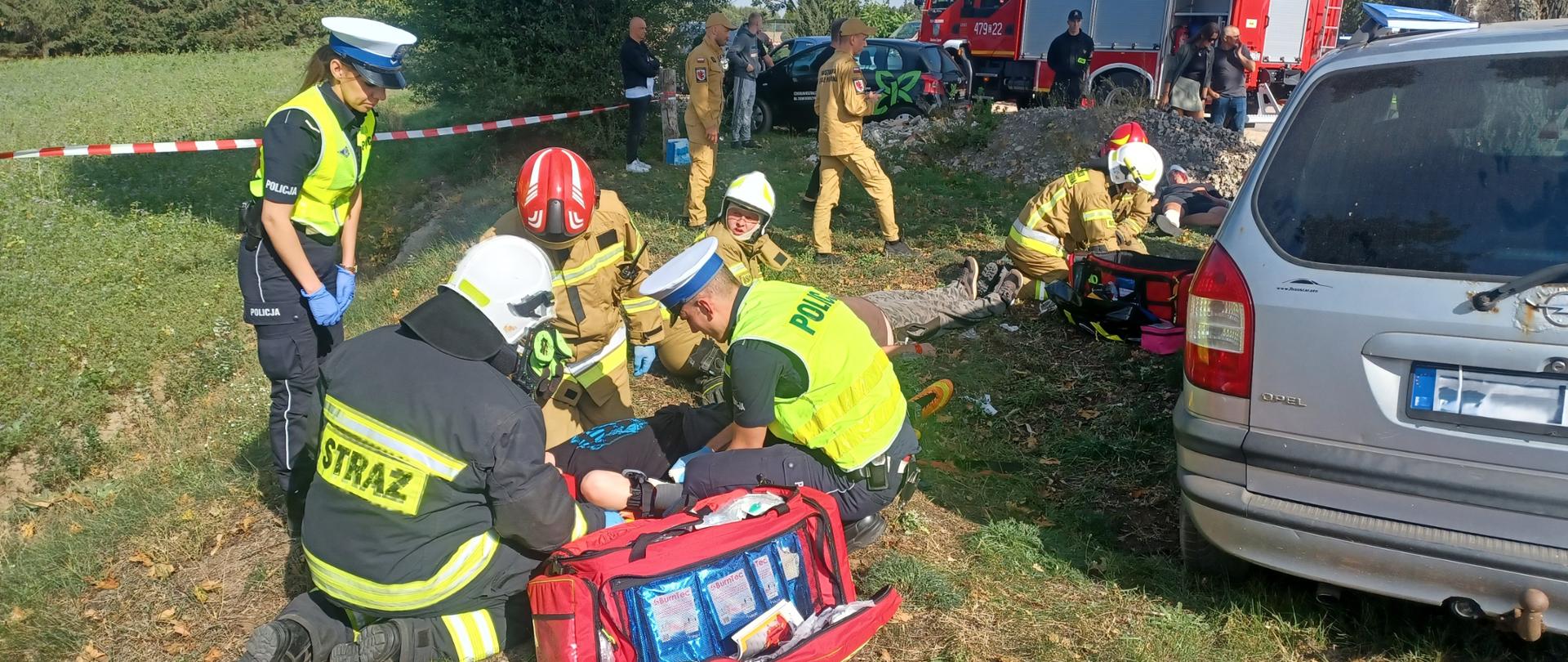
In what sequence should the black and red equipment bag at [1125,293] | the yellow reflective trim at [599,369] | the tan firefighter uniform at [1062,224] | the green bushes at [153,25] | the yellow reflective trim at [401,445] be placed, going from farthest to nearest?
1. the green bushes at [153,25]
2. the tan firefighter uniform at [1062,224]
3. the black and red equipment bag at [1125,293]
4. the yellow reflective trim at [599,369]
5. the yellow reflective trim at [401,445]

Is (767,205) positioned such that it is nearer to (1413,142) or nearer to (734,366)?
(734,366)

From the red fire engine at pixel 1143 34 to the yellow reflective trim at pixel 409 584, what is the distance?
14.2m

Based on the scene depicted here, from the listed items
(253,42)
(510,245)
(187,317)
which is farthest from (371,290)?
(253,42)

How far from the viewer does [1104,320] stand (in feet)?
19.7

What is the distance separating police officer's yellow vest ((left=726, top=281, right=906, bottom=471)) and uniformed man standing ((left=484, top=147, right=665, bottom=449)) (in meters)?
1.09

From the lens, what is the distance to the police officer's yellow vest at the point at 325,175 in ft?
11.9

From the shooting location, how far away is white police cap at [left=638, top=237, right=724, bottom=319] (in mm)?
3139

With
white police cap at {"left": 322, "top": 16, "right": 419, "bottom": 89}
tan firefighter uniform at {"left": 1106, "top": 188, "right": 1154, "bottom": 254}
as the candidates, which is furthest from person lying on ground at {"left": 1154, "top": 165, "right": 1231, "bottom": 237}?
white police cap at {"left": 322, "top": 16, "right": 419, "bottom": 89}

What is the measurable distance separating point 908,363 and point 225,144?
608 cm

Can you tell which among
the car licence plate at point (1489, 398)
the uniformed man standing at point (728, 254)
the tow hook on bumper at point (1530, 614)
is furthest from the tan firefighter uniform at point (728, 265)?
the tow hook on bumper at point (1530, 614)

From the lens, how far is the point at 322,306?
3764mm

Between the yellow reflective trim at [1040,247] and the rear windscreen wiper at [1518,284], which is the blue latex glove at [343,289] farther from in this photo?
the yellow reflective trim at [1040,247]

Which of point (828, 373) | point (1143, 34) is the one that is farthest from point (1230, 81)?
point (828, 373)

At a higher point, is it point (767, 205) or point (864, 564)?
point (767, 205)
